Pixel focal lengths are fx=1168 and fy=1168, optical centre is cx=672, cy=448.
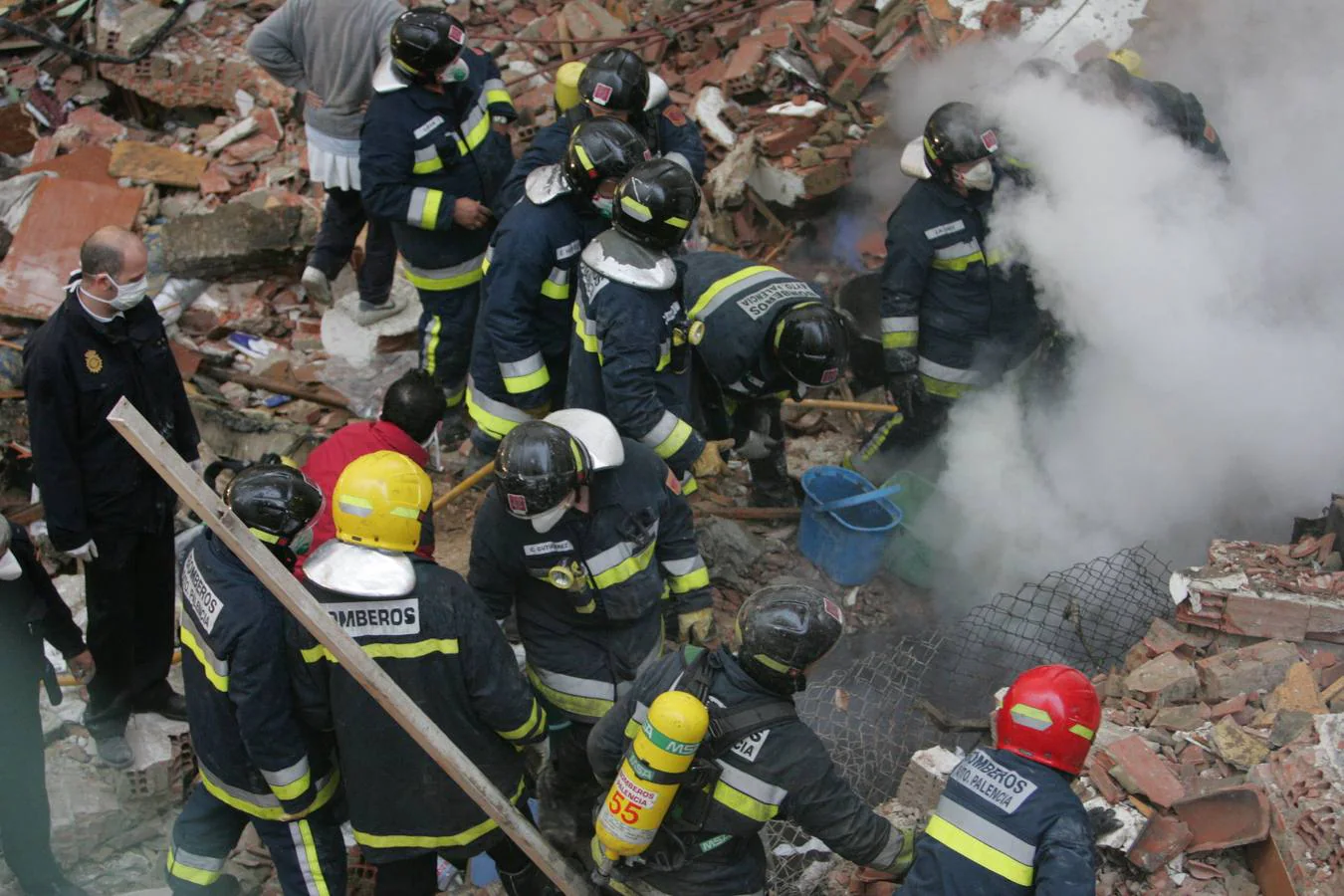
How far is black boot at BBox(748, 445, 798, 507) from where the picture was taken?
6453 millimetres

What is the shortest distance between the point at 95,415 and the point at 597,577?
2.10m

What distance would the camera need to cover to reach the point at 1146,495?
609 centimetres

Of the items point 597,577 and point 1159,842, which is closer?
point 1159,842

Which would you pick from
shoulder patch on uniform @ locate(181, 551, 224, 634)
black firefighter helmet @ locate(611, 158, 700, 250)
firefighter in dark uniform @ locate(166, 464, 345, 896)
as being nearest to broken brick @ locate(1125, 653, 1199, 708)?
black firefighter helmet @ locate(611, 158, 700, 250)

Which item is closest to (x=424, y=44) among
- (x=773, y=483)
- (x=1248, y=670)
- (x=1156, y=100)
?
(x=773, y=483)

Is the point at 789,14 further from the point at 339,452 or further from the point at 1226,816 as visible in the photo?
the point at 1226,816

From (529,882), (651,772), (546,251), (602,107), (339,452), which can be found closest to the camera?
(651,772)

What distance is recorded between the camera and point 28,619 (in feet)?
13.4

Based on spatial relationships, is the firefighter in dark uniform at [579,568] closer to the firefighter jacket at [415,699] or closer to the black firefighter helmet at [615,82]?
the firefighter jacket at [415,699]

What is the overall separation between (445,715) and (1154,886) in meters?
2.38

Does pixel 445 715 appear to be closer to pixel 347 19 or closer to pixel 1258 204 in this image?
pixel 347 19

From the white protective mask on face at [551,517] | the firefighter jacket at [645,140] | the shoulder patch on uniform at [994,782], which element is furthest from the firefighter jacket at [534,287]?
the shoulder patch on uniform at [994,782]

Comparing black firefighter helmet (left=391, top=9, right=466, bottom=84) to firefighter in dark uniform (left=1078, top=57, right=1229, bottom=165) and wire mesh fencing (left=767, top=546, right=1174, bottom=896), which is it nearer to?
A: firefighter in dark uniform (left=1078, top=57, right=1229, bottom=165)

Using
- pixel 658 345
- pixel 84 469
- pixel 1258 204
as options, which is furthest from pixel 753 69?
pixel 84 469
